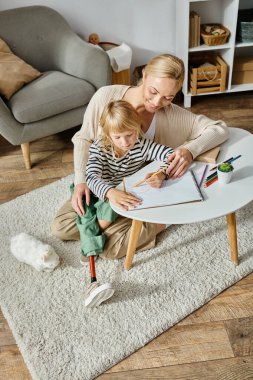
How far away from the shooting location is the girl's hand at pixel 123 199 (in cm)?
134

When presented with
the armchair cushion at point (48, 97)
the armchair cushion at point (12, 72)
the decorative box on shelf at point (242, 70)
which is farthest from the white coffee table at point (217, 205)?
the decorative box on shelf at point (242, 70)

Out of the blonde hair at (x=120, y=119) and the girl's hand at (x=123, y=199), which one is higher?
the blonde hair at (x=120, y=119)

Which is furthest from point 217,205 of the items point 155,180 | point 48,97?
point 48,97

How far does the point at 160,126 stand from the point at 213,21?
1509 millimetres

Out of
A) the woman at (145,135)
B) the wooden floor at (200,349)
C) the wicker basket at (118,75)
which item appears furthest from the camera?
the wicker basket at (118,75)

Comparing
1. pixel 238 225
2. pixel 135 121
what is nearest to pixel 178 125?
pixel 135 121

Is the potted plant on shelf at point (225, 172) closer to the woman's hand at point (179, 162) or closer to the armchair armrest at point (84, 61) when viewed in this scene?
the woman's hand at point (179, 162)

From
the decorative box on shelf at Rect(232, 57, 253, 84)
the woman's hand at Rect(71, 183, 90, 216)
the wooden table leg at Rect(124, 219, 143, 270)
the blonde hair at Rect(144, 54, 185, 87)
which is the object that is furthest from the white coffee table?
the decorative box on shelf at Rect(232, 57, 253, 84)

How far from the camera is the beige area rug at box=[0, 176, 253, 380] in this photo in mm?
1357

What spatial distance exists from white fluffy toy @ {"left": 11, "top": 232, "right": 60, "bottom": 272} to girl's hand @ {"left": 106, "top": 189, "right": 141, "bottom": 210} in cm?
43

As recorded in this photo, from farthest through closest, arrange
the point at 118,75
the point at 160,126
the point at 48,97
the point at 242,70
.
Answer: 1. the point at 242,70
2. the point at 118,75
3. the point at 48,97
4. the point at 160,126

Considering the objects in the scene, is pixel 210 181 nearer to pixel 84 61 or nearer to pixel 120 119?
pixel 120 119

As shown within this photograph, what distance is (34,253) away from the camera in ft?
5.39

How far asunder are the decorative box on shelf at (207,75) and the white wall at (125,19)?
0.32 m
